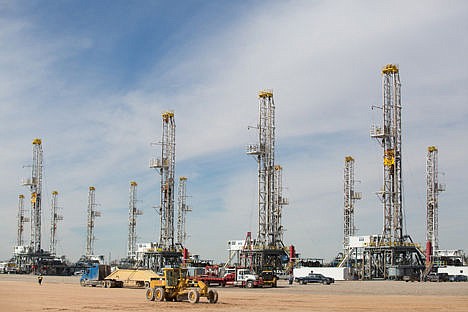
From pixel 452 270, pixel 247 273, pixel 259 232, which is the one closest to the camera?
pixel 247 273

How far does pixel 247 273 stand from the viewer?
61406mm

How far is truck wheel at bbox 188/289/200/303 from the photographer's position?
3591cm

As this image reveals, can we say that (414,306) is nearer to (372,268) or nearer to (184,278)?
(184,278)

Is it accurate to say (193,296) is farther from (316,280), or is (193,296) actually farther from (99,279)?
(316,280)

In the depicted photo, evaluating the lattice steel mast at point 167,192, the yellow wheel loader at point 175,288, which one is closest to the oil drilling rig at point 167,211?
the lattice steel mast at point 167,192

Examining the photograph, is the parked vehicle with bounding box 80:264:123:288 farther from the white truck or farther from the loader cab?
the loader cab

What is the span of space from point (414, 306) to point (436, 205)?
100 meters

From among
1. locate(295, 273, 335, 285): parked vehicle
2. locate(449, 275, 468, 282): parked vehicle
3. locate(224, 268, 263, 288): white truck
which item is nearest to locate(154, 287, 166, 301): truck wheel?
locate(224, 268, 263, 288): white truck

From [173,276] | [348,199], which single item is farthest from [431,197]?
[173,276]

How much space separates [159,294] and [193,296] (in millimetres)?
2481

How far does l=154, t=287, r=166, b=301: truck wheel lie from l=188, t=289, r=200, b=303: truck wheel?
1.82m

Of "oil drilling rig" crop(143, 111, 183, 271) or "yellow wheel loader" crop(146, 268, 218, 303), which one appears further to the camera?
"oil drilling rig" crop(143, 111, 183, 271)

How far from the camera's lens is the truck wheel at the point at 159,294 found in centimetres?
3719

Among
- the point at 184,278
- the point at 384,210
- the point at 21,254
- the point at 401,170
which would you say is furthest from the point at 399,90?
the point at 21,254
